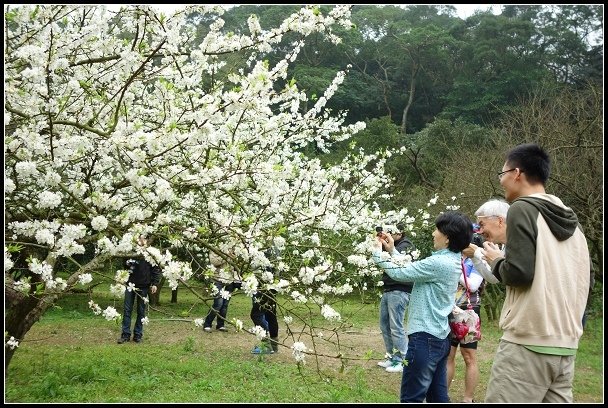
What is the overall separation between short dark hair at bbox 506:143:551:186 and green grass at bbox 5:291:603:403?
2202 millimetres

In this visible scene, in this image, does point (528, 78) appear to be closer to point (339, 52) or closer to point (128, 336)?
point (339, 52)

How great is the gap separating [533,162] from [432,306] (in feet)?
3.82

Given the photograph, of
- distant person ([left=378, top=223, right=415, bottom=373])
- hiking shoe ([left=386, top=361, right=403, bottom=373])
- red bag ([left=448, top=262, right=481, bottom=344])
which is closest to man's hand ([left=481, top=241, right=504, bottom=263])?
red bag ([left=448, top=262, right=481, bottom=344])

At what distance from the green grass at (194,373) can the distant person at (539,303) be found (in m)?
2.01

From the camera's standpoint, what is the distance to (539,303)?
2.12m

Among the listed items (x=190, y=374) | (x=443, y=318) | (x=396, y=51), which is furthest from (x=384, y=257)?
(x=396, y=51)

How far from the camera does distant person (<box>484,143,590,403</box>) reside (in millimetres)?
2119

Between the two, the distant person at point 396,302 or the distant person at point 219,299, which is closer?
the distant person at point 219,299

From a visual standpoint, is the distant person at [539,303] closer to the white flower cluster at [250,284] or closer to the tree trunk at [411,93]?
the white flower cluster at [250,284]

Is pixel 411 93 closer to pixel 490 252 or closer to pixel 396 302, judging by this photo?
pixel 396 302

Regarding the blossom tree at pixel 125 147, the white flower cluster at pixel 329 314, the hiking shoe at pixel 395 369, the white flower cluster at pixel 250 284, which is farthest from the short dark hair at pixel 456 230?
the hiking shoe at pixel 395 369

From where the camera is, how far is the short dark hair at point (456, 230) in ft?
10.2

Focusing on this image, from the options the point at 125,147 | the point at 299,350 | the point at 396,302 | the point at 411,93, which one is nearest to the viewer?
the point at 125,147

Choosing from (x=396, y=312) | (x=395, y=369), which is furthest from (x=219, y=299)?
(x=396, y=312)
